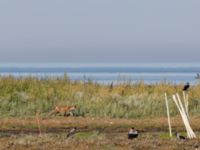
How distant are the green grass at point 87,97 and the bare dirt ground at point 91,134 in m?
1.19

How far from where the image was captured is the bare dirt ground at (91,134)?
15172 millimetres

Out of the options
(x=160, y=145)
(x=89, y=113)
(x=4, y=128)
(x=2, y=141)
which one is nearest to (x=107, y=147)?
(x=160, y=145)

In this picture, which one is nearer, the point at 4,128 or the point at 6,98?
the point at 4,128

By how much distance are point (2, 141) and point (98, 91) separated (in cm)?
1250

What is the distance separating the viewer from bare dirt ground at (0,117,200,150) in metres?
→ 15.2

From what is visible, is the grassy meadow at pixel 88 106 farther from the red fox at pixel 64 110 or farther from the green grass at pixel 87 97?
the red fox at pixel 64 110

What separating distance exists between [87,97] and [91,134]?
969 centimetres

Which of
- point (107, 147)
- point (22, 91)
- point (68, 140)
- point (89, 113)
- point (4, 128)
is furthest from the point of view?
point (22, 91)

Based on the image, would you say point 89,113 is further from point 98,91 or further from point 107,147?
point 107,147

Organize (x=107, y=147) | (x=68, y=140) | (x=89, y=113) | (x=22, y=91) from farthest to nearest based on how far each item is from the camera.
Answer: (x=22, y=91) < (x=89, y=113) < (x=68, y=140) < (x=107, y=147)

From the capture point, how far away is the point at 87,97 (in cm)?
2766

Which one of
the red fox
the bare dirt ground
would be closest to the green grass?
the red fox

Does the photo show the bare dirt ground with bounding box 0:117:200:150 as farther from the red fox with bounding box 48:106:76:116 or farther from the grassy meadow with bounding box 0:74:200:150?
the red fox with bounding box 48:106:76:116

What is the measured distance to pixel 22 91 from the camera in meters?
28.3
